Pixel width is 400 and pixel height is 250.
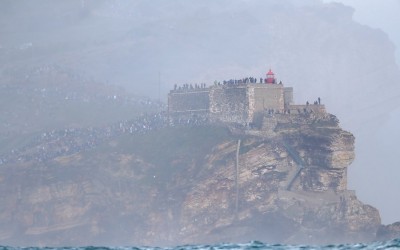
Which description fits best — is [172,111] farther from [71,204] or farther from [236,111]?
[71,204]

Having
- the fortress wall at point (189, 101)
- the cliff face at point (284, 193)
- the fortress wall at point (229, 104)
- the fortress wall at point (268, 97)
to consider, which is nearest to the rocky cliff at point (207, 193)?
the cliff face at point (284, 193)

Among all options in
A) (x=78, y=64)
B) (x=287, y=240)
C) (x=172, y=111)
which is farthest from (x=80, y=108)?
(x=287, y=240)

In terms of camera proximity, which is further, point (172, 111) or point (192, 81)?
→ point (192, 81)

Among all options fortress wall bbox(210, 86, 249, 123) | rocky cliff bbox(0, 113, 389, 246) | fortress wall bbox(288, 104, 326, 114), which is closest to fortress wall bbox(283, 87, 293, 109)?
fortress wall bbox(288, 104, 326, 114)

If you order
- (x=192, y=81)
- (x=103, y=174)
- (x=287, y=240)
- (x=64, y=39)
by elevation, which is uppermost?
(x=64, y=39)

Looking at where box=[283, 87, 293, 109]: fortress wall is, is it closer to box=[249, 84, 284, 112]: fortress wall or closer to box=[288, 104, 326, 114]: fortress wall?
box=[249, 84, 284, 112]: fortress wall

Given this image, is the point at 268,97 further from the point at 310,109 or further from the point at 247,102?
the point at 310,109

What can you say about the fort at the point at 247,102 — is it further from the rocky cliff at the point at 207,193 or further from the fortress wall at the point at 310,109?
the rocky cliff at the point at 207,193
